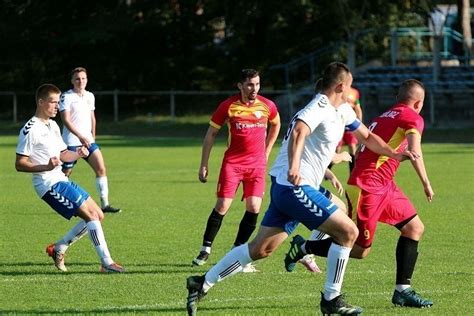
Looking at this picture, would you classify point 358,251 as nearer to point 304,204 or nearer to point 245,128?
point 304,204

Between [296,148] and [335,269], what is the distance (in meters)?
0.94

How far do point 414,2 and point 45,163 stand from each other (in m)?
35.2

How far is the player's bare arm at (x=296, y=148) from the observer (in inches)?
348

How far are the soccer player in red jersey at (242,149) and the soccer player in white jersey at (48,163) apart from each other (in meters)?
1.27

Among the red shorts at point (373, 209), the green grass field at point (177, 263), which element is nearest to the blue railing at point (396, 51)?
the green grass field at point (177, 263)

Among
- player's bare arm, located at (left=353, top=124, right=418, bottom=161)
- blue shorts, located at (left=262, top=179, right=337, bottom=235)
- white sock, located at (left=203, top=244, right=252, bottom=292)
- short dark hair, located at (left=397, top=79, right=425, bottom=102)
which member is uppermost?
short dark hair, located at (left=397, top=79, right=425, bottom=102)

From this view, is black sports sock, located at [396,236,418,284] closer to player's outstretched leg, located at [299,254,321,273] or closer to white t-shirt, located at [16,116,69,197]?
player's outstretched leg, located at [299,254,321,273]

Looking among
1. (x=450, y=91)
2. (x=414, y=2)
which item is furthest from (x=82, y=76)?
(x=414, y=2)

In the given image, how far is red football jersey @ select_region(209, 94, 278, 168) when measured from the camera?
41.6 ft

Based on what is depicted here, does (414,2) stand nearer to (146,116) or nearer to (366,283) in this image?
(146,116)

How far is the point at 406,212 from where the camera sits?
1013cm

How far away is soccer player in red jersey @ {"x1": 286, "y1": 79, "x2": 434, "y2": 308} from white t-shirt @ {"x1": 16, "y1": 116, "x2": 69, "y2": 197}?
2.67 meters

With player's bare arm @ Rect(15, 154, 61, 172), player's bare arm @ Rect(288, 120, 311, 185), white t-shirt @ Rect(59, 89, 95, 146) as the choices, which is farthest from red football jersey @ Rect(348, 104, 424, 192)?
white t-shirt @ Rect(59, 89, 95, 146)

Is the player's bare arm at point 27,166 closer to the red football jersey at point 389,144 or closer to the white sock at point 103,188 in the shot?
the red football jersey at point 389,144
